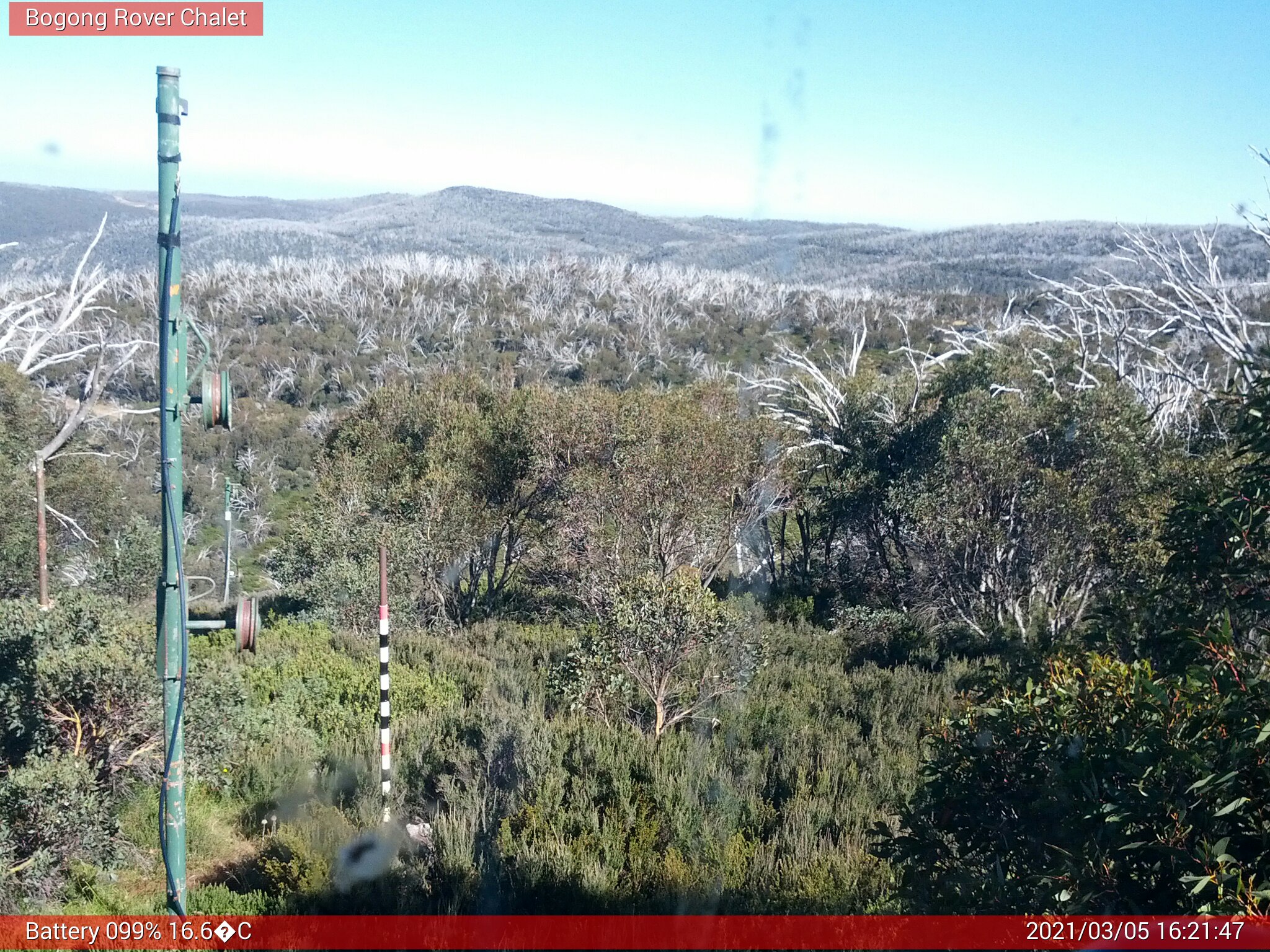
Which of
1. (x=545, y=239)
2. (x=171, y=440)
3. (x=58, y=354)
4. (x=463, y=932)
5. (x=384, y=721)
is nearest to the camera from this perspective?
(x=171, y=440)

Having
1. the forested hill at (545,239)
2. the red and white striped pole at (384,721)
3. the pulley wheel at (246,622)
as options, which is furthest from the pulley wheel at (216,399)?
the forested hill at (545,239)

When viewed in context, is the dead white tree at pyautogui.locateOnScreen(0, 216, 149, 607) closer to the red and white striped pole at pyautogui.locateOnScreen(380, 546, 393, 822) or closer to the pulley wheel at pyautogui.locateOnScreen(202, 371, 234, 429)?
the red and white striped pole at pyautogui.locateOnScreen(380, 546, 393, 822)

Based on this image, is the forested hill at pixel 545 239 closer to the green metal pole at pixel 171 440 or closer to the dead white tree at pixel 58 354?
the dead white tree at pixel 58 354

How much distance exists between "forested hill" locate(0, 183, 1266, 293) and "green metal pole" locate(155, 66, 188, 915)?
2828cm

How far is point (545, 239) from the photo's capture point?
8231 centimetres

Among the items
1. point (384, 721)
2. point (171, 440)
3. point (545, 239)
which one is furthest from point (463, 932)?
point (545, 239)

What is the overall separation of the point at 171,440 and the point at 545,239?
81.4 meters

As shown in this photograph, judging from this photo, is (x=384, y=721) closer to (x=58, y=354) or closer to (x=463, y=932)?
(x=463, y=932)

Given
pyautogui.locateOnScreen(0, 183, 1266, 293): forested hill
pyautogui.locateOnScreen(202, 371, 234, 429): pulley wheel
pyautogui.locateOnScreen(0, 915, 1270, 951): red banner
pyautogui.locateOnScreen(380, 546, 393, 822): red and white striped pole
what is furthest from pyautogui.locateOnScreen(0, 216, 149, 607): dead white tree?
pyautogui.locateOnScreen(0, 183, 1266, 293): forested hill

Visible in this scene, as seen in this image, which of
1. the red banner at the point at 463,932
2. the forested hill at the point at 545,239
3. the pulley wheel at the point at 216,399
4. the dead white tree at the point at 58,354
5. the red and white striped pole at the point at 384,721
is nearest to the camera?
the pulley wheel at the point at 216,399

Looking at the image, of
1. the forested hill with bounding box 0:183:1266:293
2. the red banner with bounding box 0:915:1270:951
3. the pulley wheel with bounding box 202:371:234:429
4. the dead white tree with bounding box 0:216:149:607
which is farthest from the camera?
the forested hill with bounding box 0:183:1266:293

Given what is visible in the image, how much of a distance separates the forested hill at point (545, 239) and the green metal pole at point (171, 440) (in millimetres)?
28276

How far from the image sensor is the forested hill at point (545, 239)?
149 ft

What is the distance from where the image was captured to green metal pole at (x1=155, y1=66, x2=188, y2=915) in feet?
11.2
